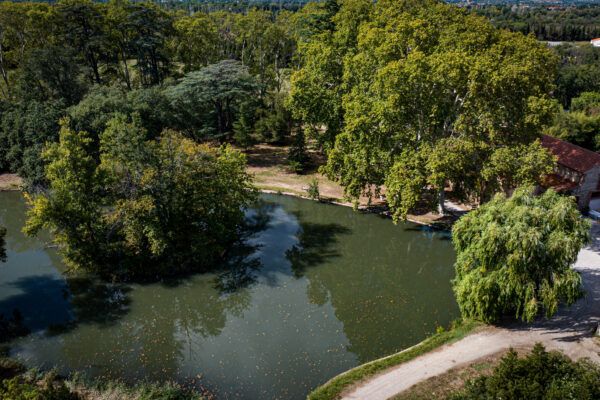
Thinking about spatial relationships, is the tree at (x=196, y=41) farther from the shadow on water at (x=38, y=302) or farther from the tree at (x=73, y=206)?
the shadow on water at (x=38, y=302)

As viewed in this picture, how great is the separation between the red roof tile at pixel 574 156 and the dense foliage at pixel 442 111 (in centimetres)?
557

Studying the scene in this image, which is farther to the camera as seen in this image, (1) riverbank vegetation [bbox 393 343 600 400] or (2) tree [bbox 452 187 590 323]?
(2) tree [bbox 452 187 590 323]

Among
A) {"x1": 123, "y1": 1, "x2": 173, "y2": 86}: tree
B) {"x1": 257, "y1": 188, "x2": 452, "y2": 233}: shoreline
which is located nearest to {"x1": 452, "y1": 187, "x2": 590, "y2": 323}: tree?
{"x1": 257, "y1": 188, "x2": 452, "y2": 233}: shoreline

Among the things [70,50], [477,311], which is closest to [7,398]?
[477,311]

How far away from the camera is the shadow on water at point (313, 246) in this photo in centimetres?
2766

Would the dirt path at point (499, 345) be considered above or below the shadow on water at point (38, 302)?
above

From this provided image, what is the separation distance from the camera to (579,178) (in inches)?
1257

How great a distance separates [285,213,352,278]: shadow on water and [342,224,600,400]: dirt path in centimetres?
1011

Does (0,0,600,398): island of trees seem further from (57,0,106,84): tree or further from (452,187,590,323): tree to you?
(57,0,106,84): tree

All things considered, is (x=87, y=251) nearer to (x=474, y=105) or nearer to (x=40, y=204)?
(x=40, y=204)

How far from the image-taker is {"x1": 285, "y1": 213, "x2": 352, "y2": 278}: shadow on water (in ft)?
90.7

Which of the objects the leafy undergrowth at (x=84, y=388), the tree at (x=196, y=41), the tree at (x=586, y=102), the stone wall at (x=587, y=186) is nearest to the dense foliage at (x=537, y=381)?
the leafy undergrowth at (x=84, y=388)

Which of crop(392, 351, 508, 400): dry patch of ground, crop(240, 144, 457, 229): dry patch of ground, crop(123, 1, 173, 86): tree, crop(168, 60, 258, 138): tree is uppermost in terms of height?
crop(123, 1, 173, 86): tree

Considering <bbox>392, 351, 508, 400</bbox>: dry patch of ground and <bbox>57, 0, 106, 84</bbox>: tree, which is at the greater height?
<bbox>57, 0, 106, 84</bbox>: tree
